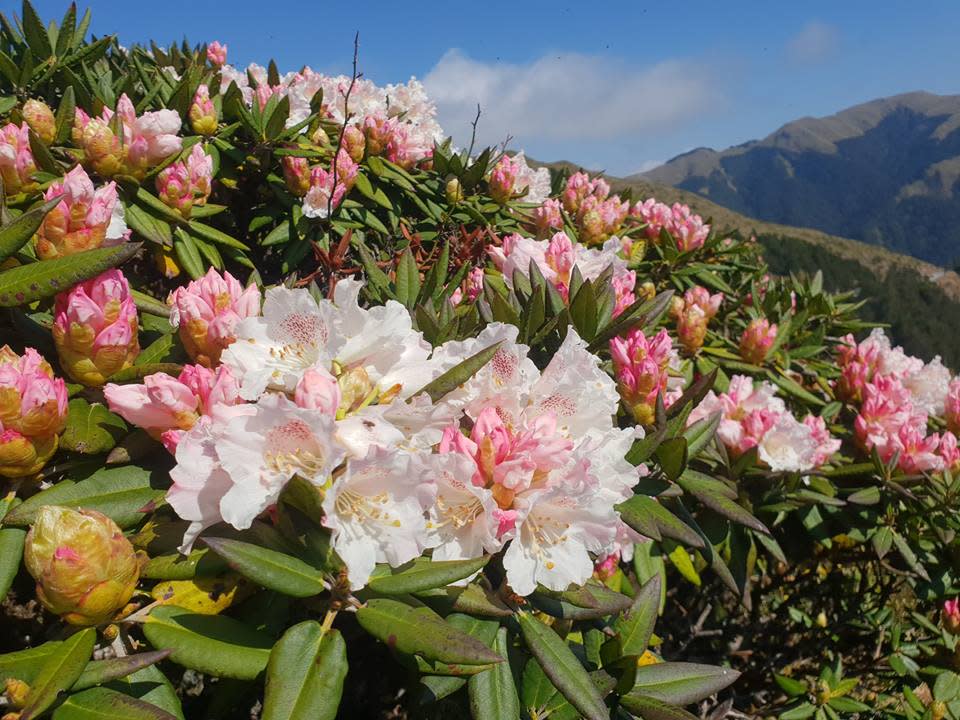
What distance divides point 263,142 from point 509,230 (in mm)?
1149

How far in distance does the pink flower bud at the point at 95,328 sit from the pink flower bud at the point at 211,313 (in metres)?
0.10

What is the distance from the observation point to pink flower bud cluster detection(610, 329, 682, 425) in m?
1.52

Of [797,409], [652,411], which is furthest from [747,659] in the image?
[652,411]

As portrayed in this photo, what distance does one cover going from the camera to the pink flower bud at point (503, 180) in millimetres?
2959

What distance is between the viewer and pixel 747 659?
3082 millimetres

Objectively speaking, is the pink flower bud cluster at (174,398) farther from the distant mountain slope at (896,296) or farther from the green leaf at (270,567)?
the distant mountain slope at (896,296)

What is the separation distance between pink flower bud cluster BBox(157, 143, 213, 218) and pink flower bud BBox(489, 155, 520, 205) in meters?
1.36

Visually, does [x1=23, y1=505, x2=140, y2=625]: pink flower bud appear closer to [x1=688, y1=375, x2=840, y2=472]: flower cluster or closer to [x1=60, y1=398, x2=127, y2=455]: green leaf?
[x1=60, y1=398, x2=127, y2=455]: green leaf

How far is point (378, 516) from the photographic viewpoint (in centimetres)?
90

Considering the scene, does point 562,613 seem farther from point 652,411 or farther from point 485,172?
point 485,172

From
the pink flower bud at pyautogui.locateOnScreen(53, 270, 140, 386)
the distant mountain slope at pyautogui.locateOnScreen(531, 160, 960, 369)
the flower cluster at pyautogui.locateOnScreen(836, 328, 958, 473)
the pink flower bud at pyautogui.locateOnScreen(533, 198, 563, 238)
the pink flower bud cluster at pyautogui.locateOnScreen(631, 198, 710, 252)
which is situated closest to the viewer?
the pink flower bud at pyautogui.locateOnScreen(53, 270, 140, 386)

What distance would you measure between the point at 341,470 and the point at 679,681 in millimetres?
825

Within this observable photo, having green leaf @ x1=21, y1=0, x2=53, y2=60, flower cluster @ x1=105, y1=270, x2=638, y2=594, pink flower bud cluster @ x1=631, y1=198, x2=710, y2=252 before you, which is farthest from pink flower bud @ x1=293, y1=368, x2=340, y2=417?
pink flower bud cluster @ x1=631, y1=198, x2=710, y2=252

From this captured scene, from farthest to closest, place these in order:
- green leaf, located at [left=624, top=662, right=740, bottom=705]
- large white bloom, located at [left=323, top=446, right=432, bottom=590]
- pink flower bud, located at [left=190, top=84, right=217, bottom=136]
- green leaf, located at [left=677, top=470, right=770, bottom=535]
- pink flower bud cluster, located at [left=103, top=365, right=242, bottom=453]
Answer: pink flower bud, located at [left=190, top=84, right=217, bottom=136] → green leaf, located at [left=677, top=470, right=770, bottom=535] → green leaf, located at [left=624, top=662, right=740, bottom=705] → pink flower bud cluster, located at [left=103, top=365, right=242, bottom=453] → large white bloom, located at [left=323, top=446, right=432, bottom=590]
